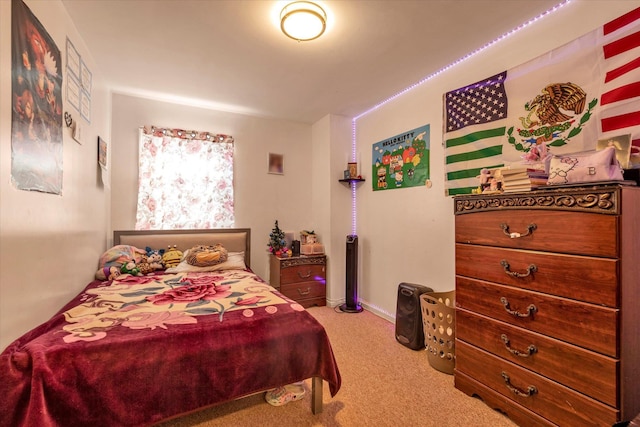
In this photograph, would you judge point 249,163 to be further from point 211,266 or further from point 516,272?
point 516,272

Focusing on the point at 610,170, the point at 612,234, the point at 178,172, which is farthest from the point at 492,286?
the point at 178,172

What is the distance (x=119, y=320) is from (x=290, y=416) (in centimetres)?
112

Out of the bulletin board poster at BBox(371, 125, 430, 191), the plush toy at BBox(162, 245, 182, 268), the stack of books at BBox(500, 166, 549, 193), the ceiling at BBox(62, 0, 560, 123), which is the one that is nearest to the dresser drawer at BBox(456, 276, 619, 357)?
the stack of books at BBox(500, 166, 549, 193)

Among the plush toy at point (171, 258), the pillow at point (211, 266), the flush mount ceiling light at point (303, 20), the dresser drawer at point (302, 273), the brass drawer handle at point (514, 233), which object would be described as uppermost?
the flush mount ceiling light at point (303, 20)

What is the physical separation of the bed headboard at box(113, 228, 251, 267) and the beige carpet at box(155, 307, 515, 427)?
6.26 feet

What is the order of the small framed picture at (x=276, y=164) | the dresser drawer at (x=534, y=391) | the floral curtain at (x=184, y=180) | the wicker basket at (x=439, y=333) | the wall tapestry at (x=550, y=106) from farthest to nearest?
the small framed picture at (x=276, y=164), the floral curtain at (x=184, y=180), the wicker basket at (x=439, y=333), the wall tapestry at (x=550, y=106), the dresser drawer at (x=534, y=391)

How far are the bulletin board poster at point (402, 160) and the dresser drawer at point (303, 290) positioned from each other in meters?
1.47

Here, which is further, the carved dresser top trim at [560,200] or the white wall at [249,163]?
the white wall at [249,163]

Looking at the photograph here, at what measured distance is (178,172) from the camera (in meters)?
3.34

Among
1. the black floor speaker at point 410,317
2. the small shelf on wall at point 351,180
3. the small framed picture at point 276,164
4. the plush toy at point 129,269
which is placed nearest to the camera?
the black floor speaker at point 410,317

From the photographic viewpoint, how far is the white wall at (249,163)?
3152 mm

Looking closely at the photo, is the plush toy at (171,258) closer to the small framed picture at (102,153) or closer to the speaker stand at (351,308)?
the small framed picture at (102,153)

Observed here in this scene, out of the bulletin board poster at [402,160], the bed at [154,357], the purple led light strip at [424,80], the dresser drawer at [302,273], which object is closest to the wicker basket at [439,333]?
the bed at [154,357]

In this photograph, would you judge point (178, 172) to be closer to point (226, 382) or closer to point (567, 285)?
point (226, 382)
